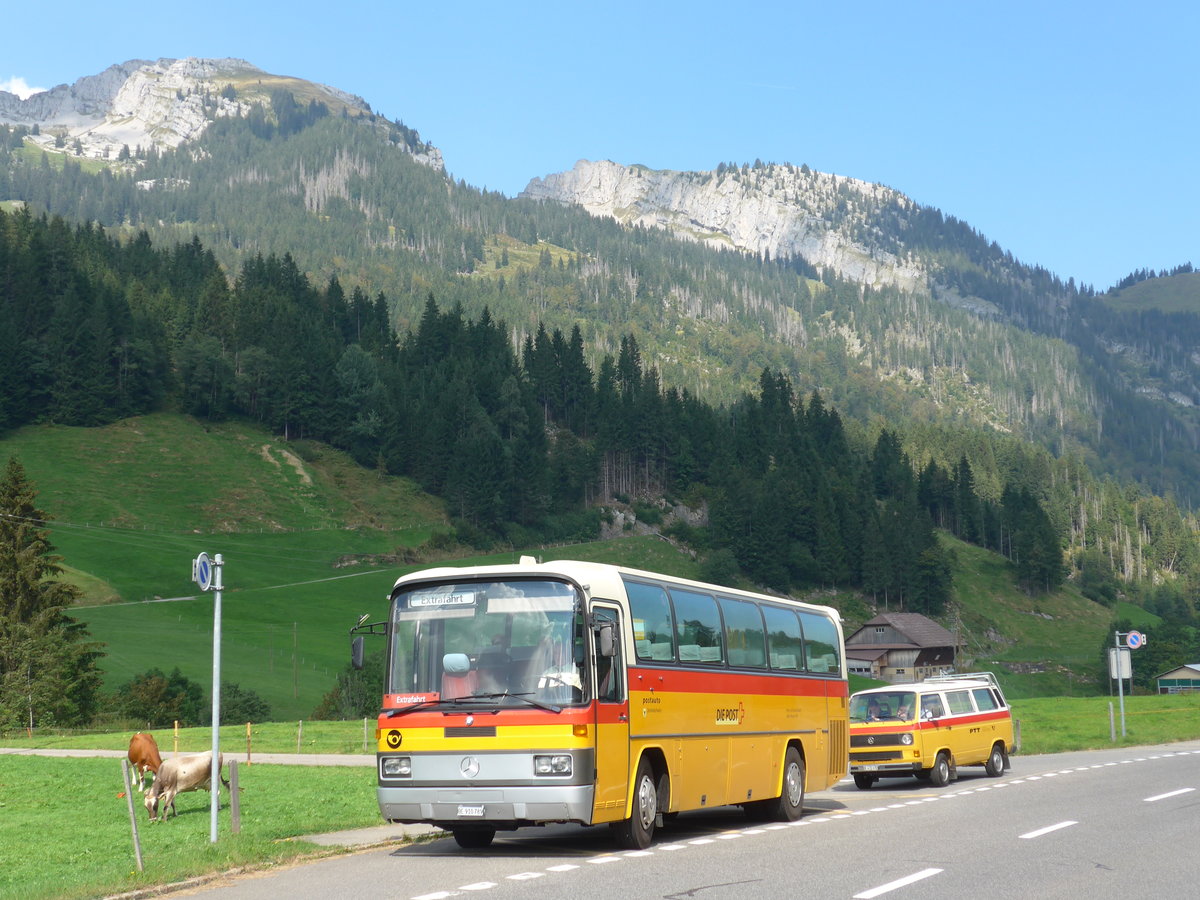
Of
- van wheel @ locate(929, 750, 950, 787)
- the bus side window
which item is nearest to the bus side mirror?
the bus side window

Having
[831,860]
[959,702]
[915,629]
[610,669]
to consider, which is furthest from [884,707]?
[915,629]

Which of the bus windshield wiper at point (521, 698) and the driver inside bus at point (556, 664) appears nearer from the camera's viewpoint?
the bus windshield wiper at point (521, 698)

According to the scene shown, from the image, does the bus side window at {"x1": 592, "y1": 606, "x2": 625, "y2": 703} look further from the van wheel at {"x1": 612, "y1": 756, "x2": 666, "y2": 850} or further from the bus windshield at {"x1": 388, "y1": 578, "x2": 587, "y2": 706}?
the van wheel at {"x1": 612, "y1": 756, "x2": 666, "y2": 850}

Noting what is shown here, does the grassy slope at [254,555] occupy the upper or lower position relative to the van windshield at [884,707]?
upper

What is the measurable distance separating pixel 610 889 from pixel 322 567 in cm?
10931

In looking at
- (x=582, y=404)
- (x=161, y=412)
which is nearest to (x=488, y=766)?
(x=161, y=412)

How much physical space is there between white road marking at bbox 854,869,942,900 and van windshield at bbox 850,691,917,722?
580 inches

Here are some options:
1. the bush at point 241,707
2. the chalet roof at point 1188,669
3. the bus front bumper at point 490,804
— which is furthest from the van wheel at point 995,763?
the chalet roof at point 1188,669

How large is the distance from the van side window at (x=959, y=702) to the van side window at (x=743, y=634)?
31.9 ft

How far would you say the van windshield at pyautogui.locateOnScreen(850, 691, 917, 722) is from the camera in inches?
1121

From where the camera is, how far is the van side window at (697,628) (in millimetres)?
18750

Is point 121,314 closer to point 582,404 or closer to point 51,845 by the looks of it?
point 582,404

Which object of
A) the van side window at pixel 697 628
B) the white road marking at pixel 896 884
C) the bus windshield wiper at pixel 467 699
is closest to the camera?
the white road marking at pixel 896 884

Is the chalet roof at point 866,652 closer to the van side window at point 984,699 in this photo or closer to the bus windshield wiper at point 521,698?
the van side window at point 984,699
